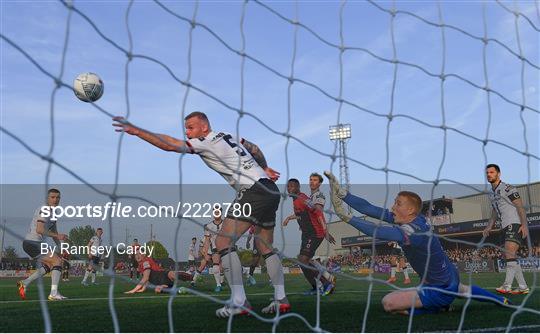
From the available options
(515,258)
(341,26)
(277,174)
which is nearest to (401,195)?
(277,174)

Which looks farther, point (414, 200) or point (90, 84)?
point (90, 84)

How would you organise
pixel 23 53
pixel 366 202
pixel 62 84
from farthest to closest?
pixel 366 202, pixel 62 84, pixel 23 53

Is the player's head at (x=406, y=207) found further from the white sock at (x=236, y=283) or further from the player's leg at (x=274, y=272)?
the white sock at (x=236, y=283)

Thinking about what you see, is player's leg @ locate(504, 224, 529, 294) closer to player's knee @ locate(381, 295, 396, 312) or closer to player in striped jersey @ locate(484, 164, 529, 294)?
player in striped jersey @ locate(484, 164, 529, 294)

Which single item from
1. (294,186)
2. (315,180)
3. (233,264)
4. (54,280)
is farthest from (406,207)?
(54,280)

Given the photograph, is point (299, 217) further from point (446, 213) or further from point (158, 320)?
point (446, 213)

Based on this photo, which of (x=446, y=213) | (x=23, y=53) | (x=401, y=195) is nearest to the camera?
(x=23, y=53)

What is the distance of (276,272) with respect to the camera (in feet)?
16.7

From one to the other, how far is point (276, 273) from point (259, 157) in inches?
44.5

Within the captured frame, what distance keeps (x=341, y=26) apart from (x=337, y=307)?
2776 mm

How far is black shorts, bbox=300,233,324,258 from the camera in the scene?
8461mm

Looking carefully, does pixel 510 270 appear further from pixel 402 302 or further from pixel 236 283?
pixel 236 283

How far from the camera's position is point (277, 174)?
5316 mm

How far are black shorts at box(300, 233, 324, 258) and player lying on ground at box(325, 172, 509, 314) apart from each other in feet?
11.7
